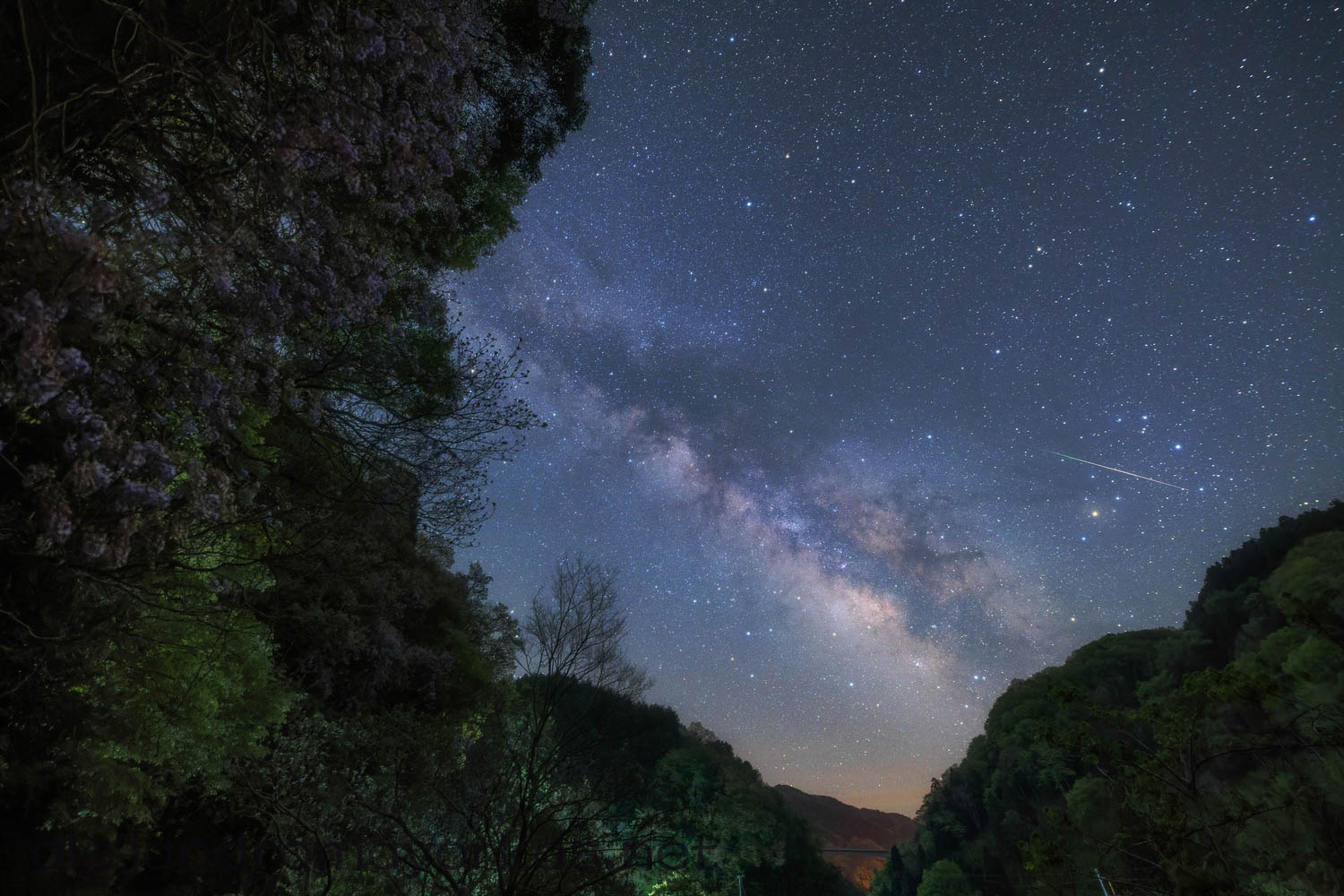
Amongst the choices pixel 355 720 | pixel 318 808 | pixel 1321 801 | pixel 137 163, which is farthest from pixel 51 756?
pixel 1321 801

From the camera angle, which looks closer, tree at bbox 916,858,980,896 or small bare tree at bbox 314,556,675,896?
small bare tree at bbox 314,556,675,896

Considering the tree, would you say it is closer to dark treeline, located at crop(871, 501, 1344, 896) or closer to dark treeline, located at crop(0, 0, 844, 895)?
dark treeline, located at crop(871, 501, 1344, 896)

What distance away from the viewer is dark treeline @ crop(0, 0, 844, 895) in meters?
3.46

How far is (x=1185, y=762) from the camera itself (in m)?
11.6

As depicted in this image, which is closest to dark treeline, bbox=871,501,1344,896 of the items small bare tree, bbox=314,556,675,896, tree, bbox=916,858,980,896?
tree, bbox=916,858,980,896

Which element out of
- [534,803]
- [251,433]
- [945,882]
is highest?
[251,433]

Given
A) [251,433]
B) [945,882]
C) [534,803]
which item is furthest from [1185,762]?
[945,882]

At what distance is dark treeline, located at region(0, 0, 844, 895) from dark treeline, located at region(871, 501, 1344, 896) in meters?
10.6

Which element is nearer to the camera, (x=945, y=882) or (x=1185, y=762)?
(x=1185, y=762)

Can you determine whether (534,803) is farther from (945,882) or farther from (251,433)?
(945,882)

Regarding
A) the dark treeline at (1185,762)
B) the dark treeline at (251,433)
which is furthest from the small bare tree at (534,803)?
the dark treeline at (1185,762)

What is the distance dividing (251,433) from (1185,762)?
64.1ft

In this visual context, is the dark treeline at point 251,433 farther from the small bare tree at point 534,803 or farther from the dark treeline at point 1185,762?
the dark treeline at point 1185,762

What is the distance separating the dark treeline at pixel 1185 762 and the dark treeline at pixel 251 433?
1061cm
